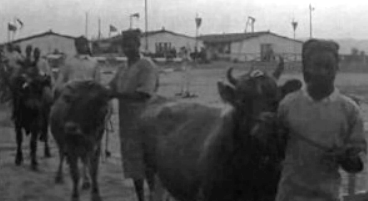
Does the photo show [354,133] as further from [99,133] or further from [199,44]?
[199,44]

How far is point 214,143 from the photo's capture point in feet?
21.1

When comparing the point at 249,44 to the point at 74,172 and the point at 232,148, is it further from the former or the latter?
the point at 232,148

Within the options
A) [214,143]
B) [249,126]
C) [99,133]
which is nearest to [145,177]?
[99,133]

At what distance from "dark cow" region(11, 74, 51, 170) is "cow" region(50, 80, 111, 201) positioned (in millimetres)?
3358

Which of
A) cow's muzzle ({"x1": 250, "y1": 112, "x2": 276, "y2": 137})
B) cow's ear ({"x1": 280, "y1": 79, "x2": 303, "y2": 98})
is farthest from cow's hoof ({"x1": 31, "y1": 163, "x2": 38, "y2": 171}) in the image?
cow's muzzle ({"x1": 250, "y1": 112, "x2": 276, "y2": 137})

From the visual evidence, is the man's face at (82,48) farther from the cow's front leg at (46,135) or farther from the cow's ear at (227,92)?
the cow's ear at (227,92)

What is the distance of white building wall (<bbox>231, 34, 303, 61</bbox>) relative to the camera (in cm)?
7051

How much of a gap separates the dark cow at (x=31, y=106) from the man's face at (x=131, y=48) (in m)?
5.19

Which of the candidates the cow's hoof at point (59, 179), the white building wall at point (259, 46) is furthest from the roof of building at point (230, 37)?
the cow's hoof at point (59, 179)

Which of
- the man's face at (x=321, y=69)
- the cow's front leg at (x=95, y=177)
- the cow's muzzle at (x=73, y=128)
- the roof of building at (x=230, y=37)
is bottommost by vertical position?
the cow's front leg at (x=95, y=177)

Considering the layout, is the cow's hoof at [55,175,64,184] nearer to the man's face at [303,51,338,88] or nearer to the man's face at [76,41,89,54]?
→ the man's face at [76,41,89,54]

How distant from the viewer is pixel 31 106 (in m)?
13.9

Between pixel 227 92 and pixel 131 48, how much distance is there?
10.0ft

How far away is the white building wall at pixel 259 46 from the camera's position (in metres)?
70.5
